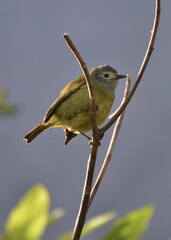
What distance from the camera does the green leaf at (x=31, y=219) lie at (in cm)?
78

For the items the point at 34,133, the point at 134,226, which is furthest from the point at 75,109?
the point at 134,226

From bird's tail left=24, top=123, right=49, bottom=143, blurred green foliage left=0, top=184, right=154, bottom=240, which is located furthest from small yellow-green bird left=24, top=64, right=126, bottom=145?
blurred green foliage left=0, top=184, right=154, bottom=240

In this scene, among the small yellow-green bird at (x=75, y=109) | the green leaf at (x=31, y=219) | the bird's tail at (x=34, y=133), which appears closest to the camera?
the green leaf at (x=31, y=219)

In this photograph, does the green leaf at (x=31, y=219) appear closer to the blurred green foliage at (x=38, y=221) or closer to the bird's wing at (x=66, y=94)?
the blurred green foliage at (x=38, y=221)

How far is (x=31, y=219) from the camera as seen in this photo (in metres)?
0.79

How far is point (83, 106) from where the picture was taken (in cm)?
226

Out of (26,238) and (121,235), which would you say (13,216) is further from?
(121,235)

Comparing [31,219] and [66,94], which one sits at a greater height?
[66,94]

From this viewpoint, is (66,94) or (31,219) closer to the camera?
(31,219)

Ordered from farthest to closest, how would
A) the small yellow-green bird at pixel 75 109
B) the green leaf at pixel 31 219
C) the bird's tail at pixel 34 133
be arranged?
the bird's tail at pixel 34 133, the small yellow-green bird at pixel 75 109, the green leaf at pixel 31 219

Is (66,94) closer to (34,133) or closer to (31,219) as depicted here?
(34,133)

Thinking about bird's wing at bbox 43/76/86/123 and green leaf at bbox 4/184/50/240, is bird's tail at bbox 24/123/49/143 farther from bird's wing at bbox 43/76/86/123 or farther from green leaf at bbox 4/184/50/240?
green leaf at bbox 4/184/50/240

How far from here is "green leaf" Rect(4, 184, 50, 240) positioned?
78 cm

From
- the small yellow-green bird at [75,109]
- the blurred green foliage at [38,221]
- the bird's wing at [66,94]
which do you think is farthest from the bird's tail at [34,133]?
the blurred green foliage at [38,221]
